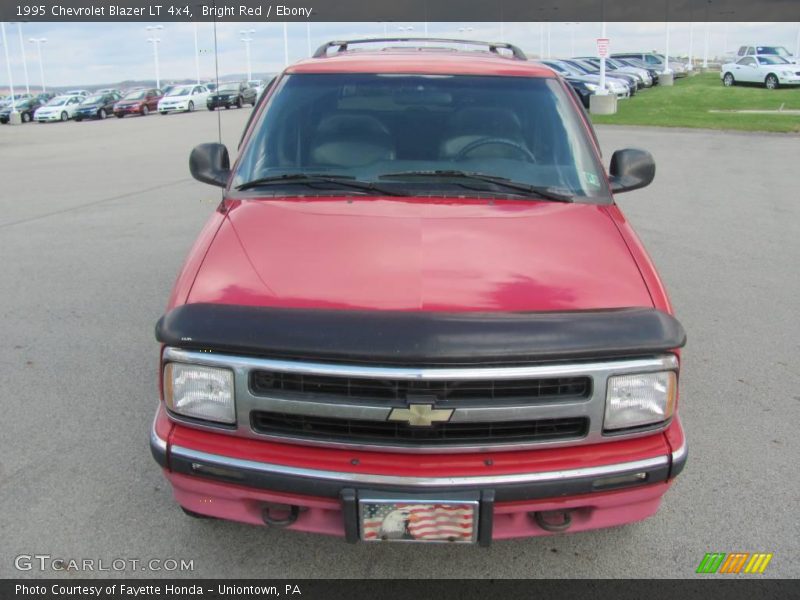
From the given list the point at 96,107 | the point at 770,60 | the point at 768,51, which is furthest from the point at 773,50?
the point at 96,107

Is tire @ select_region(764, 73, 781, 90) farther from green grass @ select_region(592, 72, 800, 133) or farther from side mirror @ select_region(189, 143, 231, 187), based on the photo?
side mirror @ select_region(189, 143, 231, 187)

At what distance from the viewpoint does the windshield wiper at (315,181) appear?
3389mm

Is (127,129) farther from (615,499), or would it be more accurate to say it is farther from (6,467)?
(615,499)

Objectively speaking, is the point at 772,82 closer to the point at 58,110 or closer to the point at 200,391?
the point at 58,110

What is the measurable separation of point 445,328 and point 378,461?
51 centimetres

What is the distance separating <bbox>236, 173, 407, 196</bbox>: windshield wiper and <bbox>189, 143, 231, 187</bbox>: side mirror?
0.46 metres

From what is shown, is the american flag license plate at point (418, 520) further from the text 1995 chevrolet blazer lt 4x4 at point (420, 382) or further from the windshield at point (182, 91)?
the windshield at point (182, 91)

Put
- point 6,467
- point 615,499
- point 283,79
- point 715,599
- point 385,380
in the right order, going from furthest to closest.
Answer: point 283,79, point 6,467, point 715,599, point 615,499, point 385,380

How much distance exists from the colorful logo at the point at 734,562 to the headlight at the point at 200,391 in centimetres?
196

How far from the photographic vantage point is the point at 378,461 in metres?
2.48

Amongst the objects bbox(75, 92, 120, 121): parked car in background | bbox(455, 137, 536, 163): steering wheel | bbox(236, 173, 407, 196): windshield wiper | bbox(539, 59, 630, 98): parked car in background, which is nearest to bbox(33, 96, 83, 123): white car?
bbox(75, 92, 120, 121): parked car in background

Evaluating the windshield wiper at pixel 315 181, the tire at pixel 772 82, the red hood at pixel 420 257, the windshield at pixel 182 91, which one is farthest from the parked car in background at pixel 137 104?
the red hood at pixel 420 257

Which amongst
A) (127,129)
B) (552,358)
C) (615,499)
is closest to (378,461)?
(552,358)

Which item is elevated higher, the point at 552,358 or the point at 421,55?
the point at 421,55
